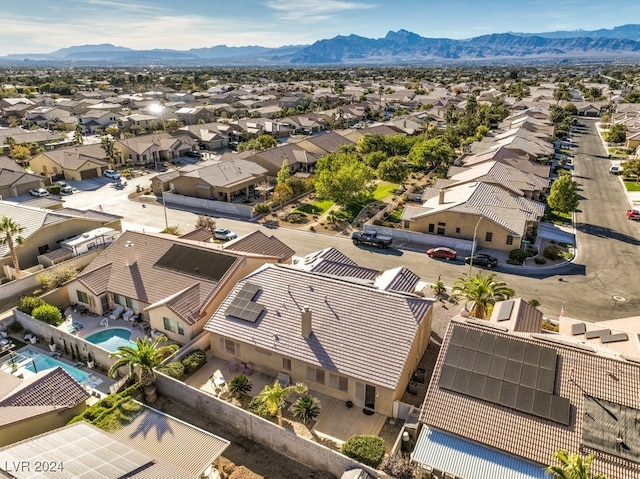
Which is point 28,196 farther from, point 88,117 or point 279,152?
point 88,117

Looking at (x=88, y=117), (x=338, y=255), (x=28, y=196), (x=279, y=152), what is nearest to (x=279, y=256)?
(x=338, y=255)

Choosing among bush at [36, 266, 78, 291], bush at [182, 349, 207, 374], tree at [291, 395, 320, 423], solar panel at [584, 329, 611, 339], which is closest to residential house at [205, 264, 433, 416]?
bush at [182, 349, 207, 374]

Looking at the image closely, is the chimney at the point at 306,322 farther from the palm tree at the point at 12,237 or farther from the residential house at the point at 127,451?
the palm tree at the point at 12,237

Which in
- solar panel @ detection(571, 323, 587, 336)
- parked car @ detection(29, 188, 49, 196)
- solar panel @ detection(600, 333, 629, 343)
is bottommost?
parked car @ detection(29, 188, 49, 196)

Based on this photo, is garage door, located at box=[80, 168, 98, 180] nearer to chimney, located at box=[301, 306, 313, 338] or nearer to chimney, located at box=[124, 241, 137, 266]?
chimney, located at box=[124, 241, 137, 266]

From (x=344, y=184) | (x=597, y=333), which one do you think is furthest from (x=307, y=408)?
(x=344, y=184)
